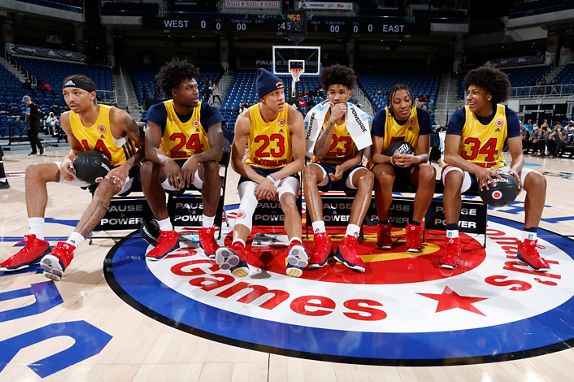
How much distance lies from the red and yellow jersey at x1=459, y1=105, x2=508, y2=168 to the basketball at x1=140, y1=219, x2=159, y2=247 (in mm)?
2511

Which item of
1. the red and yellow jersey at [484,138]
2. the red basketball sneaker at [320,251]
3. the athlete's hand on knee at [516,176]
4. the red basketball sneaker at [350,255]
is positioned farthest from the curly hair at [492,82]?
the red basketball sneaker at [320,251]

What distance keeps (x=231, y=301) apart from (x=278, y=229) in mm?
1748

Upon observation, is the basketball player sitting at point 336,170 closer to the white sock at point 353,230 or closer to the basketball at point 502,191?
the white sock at point 353,230

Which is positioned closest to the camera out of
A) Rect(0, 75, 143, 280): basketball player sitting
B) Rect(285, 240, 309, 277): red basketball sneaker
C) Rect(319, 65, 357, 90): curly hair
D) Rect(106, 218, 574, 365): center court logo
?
Rect(106, 218, 574, 365): center court logo

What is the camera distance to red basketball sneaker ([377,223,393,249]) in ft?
10.7

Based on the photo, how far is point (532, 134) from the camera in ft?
44.2

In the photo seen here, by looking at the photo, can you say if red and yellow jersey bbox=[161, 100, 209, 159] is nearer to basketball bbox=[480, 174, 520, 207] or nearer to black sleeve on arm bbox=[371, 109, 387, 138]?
black sleeve on arm bbox=[371, 109, 387, 138]

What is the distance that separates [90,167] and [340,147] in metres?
1.88

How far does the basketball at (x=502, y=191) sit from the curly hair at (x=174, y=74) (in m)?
2.31

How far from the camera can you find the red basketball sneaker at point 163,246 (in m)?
2.96

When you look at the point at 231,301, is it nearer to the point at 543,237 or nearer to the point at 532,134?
the point at 543,237

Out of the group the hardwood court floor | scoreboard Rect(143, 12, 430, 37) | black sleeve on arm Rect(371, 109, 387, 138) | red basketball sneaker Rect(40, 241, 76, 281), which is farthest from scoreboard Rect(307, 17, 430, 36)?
the hardwood court floor

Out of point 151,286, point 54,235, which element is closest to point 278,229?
point 151,286

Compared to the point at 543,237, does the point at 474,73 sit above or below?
above
